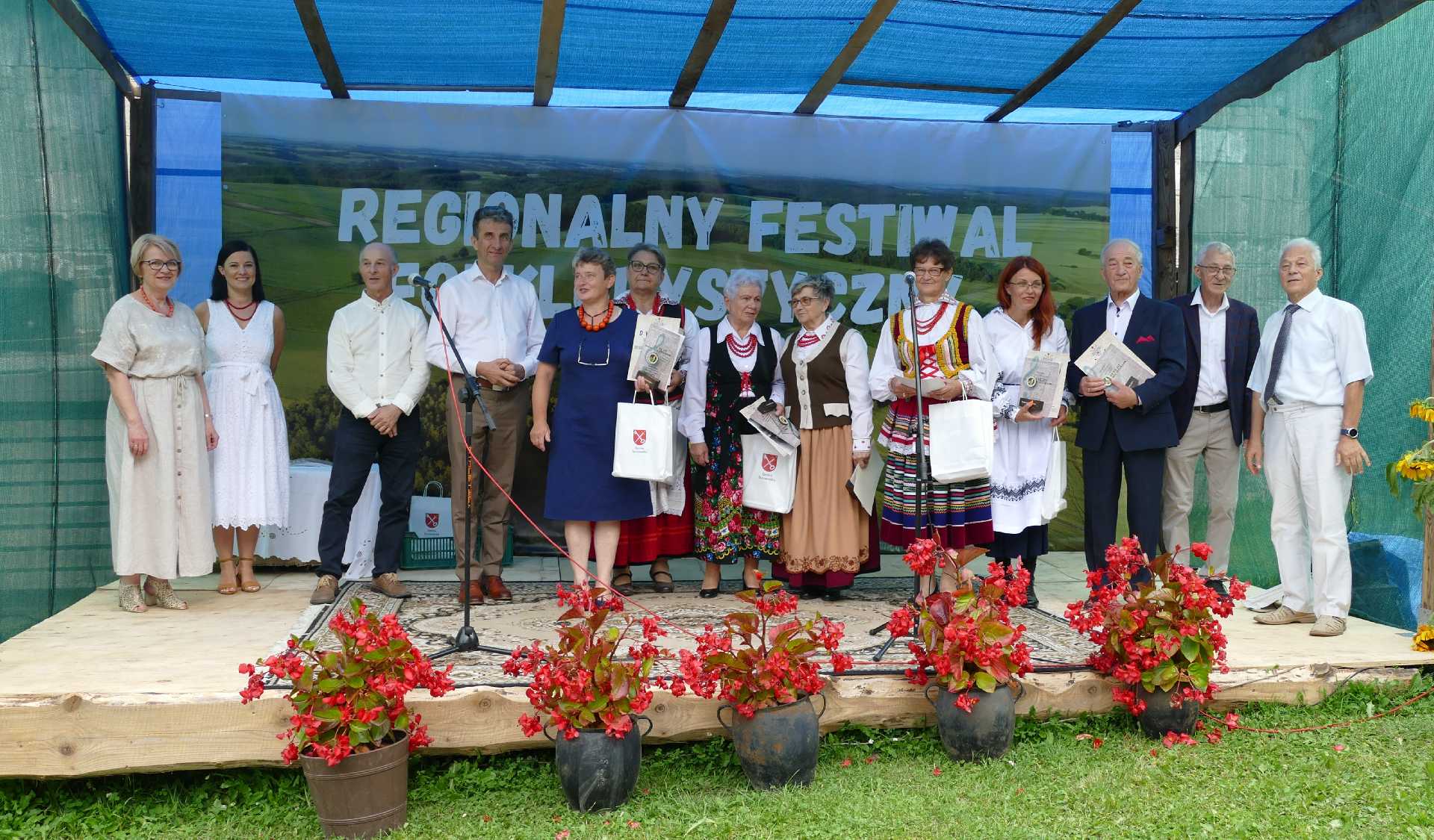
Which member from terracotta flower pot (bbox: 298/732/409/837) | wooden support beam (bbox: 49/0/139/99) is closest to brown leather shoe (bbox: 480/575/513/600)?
terracotta flower pot (bbox: 298/732/409/837)

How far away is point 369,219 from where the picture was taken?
21.8 feet

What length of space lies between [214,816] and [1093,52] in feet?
17.2

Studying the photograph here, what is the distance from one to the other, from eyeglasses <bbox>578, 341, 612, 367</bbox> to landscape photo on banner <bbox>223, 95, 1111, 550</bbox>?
145cm

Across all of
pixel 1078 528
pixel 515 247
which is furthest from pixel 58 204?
pixel 1078 528

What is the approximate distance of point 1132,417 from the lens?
5.12m

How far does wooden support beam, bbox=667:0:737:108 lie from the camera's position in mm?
5285

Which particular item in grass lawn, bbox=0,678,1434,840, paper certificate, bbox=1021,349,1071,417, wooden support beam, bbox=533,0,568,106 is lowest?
grass lawn, bbox=0,678,1434,840

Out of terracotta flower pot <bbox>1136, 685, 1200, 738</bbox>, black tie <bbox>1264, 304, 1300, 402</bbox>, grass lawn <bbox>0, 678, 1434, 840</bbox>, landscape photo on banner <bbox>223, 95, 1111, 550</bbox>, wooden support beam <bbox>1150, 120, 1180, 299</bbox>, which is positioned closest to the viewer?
grass lawn <bbox>0, 678, 1434, 840</bbox>

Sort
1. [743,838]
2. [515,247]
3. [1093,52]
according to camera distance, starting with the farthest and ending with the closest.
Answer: [515,247]
[1093,52]
[743,838]

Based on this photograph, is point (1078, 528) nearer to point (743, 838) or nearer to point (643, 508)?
point (643, 508)

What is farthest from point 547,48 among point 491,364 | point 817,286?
point 817,286

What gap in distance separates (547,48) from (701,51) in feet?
2.55

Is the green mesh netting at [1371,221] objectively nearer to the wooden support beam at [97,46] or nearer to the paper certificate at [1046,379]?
the paper certificate at [1046,379]

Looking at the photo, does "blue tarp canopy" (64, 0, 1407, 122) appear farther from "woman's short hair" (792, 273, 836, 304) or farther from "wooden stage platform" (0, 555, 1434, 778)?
"wooden stage platform" (0, 555, 1434, 778)
